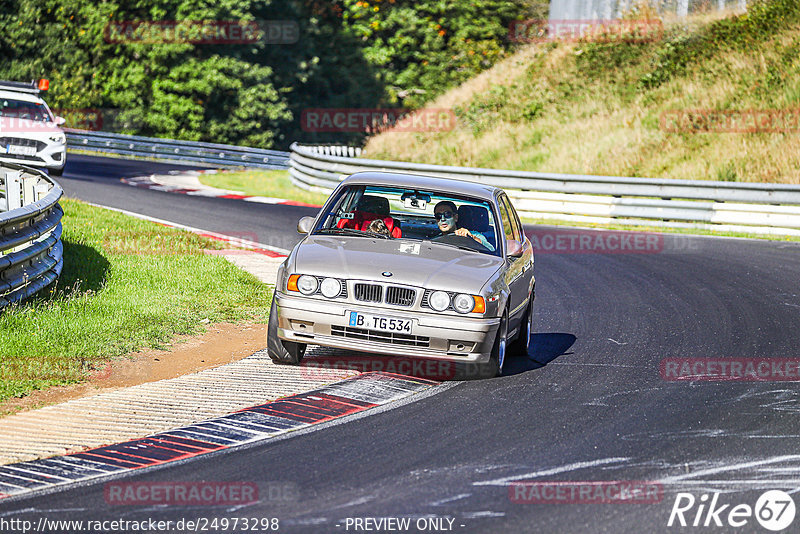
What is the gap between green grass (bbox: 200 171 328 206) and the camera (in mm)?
25844

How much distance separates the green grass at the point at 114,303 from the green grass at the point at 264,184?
9173 millimetres

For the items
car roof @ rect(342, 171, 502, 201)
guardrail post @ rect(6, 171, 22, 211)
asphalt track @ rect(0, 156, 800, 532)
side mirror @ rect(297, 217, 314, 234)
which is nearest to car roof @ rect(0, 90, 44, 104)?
guardrail post @ rect(6, 171, 22, 211)

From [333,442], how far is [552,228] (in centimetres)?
1519

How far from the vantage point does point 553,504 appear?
221 inches

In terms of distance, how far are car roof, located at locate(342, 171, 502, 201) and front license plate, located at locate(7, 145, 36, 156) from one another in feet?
45.6

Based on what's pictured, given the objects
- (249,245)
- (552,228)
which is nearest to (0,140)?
(249,245)

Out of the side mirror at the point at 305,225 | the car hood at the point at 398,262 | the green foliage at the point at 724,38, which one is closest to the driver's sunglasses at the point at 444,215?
the car hood at the point at 398,262

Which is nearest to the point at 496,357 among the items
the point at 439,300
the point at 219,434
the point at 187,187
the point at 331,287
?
the point at 439,300

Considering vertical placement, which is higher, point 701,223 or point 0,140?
point 0,140

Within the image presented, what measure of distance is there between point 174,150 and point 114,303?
99.3ft

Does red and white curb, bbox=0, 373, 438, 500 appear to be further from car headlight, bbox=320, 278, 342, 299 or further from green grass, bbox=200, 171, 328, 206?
green grass, bbox=200, 171, 328, 206

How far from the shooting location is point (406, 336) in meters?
8.23

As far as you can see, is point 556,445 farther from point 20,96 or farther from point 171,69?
point 171,69

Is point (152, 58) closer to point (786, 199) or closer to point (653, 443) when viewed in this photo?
point (786, 199)
